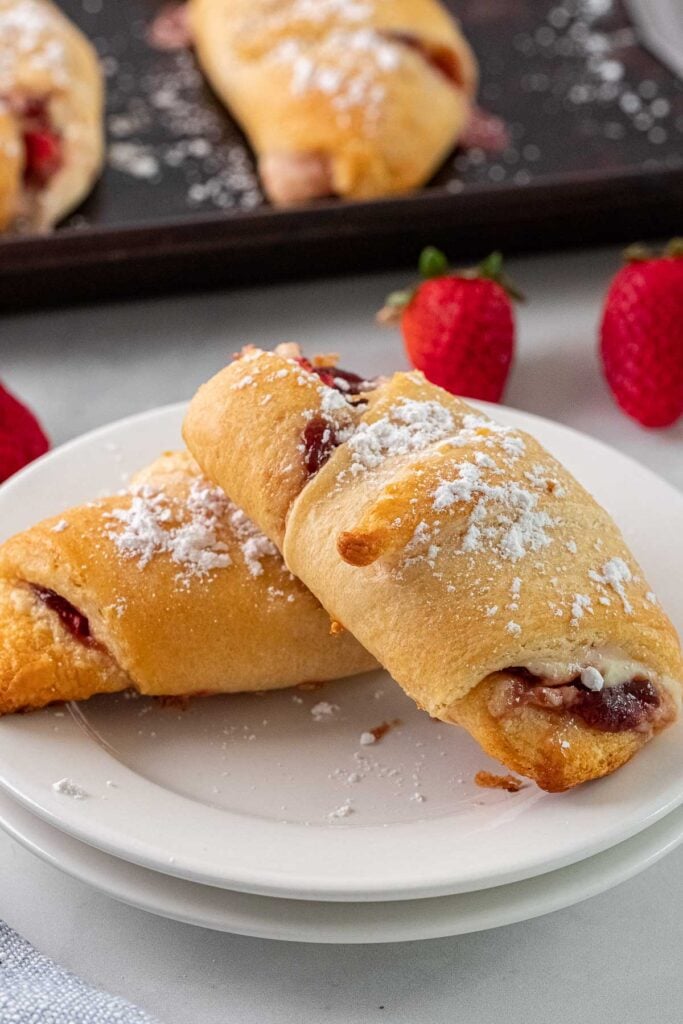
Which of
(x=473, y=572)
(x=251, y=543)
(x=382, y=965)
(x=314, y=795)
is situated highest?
(x=473, y=572)

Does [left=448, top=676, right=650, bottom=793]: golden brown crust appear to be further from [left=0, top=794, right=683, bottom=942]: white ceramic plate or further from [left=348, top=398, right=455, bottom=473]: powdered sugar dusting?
[left=348, top=398, right=455, bottom=473]: powdered sugar dusting

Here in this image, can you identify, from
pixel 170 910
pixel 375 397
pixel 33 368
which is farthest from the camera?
pixel 33 368

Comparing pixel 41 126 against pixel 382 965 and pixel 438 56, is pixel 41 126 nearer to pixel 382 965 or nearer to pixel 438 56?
pixel 438 56

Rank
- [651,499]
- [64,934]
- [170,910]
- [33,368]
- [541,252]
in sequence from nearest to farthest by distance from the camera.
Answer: [170,910], [64,934], [651,499], [33,368], [541,252]

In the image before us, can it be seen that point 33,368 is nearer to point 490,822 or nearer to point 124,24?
point 124,24

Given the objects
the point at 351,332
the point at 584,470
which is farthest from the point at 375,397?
the point at 351,332

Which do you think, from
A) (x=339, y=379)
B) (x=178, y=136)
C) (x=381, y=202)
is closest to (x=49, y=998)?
(x=339, y=379)
